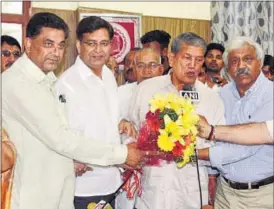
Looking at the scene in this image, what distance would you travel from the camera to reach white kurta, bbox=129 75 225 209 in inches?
87.5

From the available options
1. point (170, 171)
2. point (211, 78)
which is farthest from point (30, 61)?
point (211, 78)

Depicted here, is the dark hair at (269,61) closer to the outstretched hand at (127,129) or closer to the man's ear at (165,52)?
the man's ear at (165,52)

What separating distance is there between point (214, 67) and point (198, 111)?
2.61 feet

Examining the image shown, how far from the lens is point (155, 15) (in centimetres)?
361

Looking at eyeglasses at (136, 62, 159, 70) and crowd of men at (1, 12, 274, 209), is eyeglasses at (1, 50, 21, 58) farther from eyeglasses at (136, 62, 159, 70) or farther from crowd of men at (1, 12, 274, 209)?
eyeglasses at (136, 62, 159, 70)

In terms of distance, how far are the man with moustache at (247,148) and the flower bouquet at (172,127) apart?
12.7 inches

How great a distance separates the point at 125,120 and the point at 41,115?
559 mm

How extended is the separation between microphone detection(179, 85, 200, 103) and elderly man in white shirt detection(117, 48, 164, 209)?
336 millimetres

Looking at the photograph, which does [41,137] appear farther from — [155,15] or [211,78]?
[155,15]

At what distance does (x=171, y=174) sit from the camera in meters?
2.22

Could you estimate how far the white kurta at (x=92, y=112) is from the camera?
220 cm

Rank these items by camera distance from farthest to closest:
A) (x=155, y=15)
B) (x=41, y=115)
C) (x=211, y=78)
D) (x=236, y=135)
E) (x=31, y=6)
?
1. (x=155, y=15)
2. (x=31, y=6)
3. (x=211, y=78)
4. (x=236, y=135)
5. (x=41, y=115)

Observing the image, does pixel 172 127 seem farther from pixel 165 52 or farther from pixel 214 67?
pixel 214 67

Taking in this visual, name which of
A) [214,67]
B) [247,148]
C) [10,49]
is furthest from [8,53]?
[247,148]
